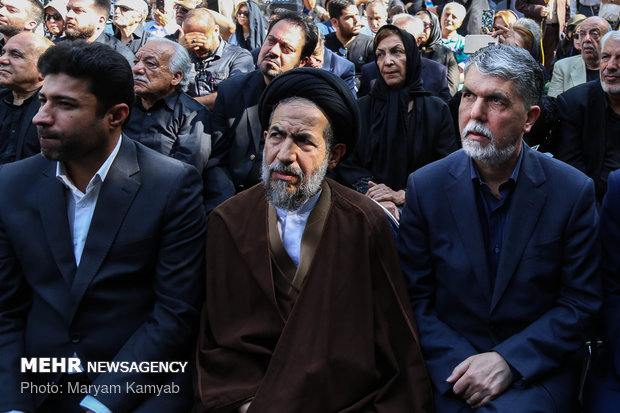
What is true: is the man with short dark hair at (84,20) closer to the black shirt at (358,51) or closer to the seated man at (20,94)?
the seated man at (20,94)

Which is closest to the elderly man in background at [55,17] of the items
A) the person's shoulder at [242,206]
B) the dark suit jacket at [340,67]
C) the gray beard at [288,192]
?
the dark suit jacket at [340,67]

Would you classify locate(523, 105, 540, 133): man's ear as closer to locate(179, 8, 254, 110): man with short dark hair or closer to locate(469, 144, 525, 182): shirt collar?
locate(469, 144, 525, 182): shirt collar

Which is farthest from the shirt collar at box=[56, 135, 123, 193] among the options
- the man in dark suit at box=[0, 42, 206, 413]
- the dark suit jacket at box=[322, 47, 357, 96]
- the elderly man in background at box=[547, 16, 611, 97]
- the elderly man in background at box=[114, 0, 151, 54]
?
the elderly man in background at box=[547, 16, 611, 97]

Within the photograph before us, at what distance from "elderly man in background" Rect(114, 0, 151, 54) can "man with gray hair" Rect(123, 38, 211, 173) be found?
2594 millimetres

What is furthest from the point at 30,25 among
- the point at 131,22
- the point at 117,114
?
the point at 117,114

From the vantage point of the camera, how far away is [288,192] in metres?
2.84

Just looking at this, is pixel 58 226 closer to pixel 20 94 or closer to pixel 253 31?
pixel 20 94

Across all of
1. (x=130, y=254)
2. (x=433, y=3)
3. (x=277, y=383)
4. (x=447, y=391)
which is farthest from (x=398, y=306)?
(x=433, y=3)

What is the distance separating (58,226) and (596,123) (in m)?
4.14

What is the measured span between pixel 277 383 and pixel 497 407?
91 cm

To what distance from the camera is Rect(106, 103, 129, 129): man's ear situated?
2873 millimetres

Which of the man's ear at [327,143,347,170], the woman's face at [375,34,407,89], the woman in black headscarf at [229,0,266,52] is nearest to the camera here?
the man's ear at [327,143,347,170]

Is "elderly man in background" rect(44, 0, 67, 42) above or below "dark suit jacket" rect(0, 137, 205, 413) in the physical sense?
above

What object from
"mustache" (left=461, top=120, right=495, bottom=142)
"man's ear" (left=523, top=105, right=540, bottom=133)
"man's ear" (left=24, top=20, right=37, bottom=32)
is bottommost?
"mustache" (left=461, top=120, right=495, bottom=142)
